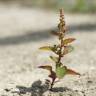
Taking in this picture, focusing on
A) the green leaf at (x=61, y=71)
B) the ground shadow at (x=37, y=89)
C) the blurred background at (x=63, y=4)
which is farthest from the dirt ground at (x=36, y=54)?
the blurred background at (x=63, y=4)

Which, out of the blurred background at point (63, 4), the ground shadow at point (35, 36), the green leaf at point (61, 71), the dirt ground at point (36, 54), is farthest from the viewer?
the blurred background at point (63, 4)

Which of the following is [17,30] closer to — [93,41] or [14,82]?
[93,41]

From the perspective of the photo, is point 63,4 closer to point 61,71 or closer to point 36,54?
point 36,54

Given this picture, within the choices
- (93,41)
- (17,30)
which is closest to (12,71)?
(93,41)

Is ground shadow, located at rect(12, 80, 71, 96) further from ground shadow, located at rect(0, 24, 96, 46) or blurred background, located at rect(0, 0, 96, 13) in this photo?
blurred background, located at rect(0, 0, 96, 13)

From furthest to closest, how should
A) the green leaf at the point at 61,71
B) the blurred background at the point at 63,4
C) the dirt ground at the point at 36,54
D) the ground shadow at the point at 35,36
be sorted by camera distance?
the blurred background at the point at 63,4 < the ground shadow at the point at 35,36 < the dirt ground at the point at 36,54 < the green leaf at the point at 61,71

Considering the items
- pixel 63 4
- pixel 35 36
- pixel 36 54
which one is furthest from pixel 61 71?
pixel 63 4

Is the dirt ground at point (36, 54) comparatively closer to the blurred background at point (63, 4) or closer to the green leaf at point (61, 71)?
the green leaf at point (61, 71)

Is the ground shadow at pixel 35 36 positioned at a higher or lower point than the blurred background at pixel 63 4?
lower
